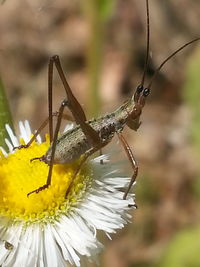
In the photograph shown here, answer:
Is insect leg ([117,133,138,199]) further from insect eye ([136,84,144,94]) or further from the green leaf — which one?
the green leaf

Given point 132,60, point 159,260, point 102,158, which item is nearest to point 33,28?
point 132,60

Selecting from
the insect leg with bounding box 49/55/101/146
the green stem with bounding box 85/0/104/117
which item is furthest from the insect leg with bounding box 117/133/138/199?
the green stem with bounding box 85/0/104/117

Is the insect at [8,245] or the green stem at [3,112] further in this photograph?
the green stem at [3,112]

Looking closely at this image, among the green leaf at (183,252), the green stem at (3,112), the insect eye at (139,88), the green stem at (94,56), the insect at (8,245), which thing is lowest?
the insect at (8,245)

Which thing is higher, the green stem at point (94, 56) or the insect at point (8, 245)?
the green stem at point (94, 56)

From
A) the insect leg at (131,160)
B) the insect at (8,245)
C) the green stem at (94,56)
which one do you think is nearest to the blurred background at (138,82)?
the green stem at (94,56)

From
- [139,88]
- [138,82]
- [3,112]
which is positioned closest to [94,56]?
[139,88]

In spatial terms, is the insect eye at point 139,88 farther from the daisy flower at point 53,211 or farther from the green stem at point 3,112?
the green stem at point 3,112

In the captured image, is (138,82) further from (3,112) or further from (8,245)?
(8,245)
